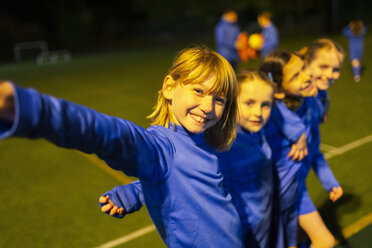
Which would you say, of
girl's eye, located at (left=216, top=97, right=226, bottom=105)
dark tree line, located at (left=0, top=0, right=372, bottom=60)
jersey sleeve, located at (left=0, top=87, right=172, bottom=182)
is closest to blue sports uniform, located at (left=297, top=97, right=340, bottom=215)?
girl's eye, located at (left=216, top=97, right=226, bottom=105)

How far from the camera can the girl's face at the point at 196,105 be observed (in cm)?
121

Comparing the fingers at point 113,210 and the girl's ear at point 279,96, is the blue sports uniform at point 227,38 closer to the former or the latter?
the girl's ear at point 279,96

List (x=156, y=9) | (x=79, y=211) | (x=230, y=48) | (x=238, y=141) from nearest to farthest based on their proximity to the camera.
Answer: (x=238, y=141) → (x=79, y=211) → (x=230, y=48) → (x=156, y=9)

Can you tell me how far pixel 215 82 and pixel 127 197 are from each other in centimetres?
62

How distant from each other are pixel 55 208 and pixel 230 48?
657cm

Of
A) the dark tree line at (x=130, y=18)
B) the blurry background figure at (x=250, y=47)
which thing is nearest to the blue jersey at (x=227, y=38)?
the blurry background figure at (x=250, y=47)

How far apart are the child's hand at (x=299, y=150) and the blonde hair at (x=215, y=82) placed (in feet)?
2.24

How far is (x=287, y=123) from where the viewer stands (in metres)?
1.97

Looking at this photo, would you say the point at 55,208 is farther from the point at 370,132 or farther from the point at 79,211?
the point at 370,132

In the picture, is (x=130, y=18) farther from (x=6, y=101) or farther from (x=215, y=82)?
(x=6, y=101)

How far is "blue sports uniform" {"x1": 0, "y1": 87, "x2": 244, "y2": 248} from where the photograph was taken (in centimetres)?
78

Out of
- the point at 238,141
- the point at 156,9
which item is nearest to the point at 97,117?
the point at 238,141

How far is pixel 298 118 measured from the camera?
200cm

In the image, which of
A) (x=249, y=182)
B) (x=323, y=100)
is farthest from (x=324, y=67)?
(x=249, y=182)
